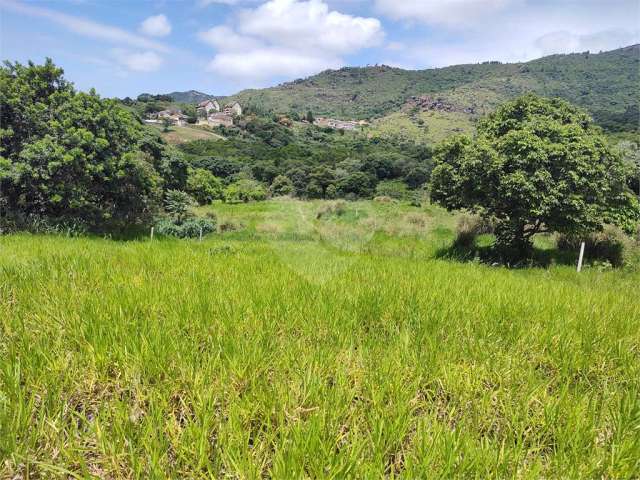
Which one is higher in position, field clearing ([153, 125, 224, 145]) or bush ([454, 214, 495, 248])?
field clearing ([153, 125, 224, 145])

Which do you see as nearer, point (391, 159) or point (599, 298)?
point (599, 298)

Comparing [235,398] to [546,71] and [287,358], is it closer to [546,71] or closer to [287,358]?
[287,358]

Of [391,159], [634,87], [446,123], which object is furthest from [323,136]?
[634,87]

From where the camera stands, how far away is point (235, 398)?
1585 mm

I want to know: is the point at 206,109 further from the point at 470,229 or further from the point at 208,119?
the point at 470,229

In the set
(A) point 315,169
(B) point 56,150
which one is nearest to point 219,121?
(A) point 315,169

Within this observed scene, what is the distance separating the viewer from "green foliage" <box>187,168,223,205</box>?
40156mm

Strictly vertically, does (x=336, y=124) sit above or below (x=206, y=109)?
below

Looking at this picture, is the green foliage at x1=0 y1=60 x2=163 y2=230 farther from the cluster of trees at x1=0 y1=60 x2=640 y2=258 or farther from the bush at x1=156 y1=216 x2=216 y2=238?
the bush at x1=156 y1=216 x2=216 y2=238

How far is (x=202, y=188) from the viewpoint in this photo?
42.0 meters

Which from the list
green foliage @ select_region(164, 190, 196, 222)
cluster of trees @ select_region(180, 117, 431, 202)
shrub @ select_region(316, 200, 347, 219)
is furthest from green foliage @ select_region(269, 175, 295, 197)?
green foliage @ select_region(164, 190, 196, 222)

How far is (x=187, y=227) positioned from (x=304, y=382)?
2248cm

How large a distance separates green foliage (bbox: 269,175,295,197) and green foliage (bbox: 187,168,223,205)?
29.4 feet

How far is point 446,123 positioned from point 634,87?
62.3m
